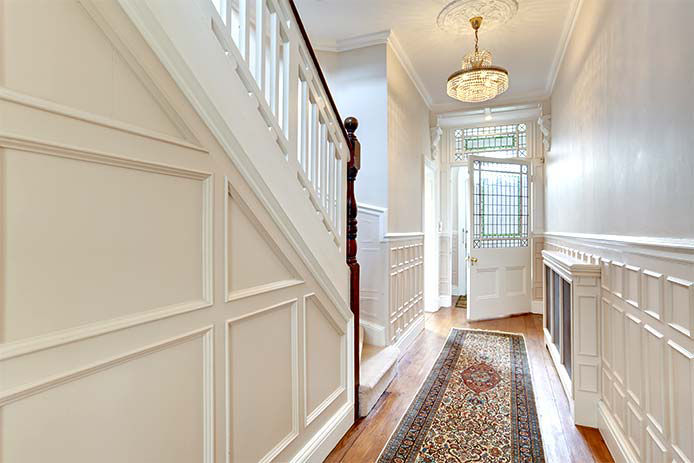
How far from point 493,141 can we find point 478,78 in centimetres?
251

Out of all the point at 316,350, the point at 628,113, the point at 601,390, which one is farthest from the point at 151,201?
the point at 601,390

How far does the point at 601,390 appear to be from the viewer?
2.10 m

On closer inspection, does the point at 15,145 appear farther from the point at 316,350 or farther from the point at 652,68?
the point at 652,68

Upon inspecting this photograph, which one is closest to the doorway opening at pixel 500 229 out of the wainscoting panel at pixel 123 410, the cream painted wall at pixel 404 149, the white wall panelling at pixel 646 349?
the cream painted wall at pixel 404 149

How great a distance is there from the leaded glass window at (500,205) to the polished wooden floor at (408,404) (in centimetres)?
138

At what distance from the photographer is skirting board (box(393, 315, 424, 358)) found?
3416mm

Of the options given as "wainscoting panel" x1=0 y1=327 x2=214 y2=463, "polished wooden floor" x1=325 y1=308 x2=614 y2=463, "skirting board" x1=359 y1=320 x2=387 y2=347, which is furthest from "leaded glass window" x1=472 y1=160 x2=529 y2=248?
"wainscoting panel" x1=0 y1=327 x2=214 y2=463

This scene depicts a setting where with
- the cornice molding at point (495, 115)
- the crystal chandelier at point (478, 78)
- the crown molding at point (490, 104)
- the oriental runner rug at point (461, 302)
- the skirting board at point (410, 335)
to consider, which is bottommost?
the oriental runner rug at point (461, 302)

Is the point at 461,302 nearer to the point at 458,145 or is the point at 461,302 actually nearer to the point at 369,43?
the point at 458,145

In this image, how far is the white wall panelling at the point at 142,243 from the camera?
0.71 metres

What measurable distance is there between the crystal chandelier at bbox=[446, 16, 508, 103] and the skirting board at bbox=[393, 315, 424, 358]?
7.66 feet

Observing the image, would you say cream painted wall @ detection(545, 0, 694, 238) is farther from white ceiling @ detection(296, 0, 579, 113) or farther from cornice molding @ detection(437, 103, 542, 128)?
cornice molding @ detection(437, 103, 542, 128)

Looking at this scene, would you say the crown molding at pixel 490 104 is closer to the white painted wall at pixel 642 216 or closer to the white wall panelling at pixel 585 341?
the white painted wall at pixel 642 216

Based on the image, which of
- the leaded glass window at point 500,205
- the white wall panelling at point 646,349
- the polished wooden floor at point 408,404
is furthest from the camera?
the leaded glass window at point 500,205
